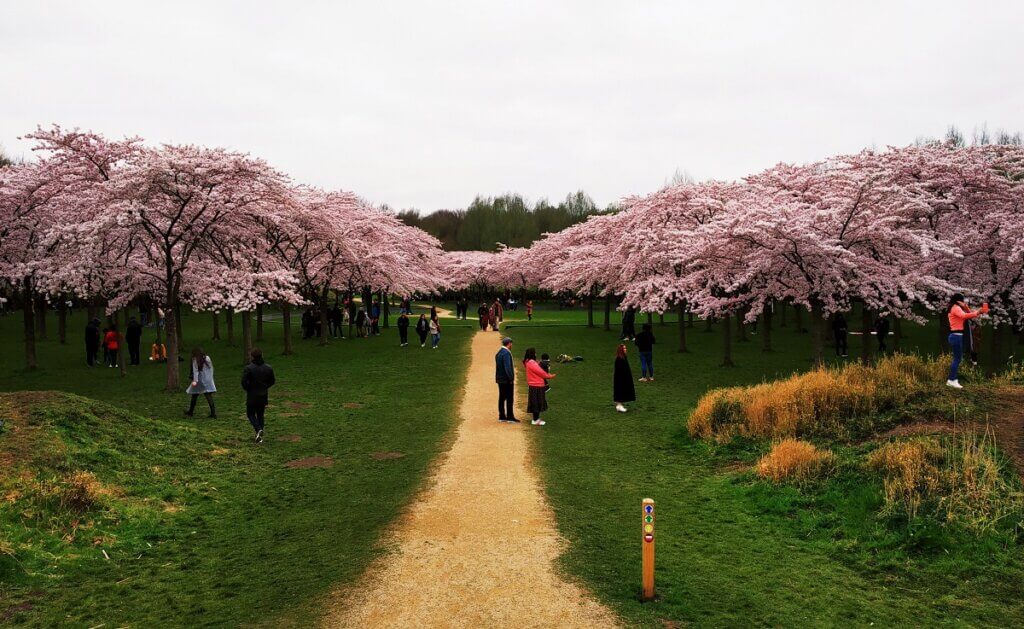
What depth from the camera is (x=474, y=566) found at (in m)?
7.84

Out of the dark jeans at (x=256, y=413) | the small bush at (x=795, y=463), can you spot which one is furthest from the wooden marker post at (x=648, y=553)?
the dark jeans at (x=256, y=413)

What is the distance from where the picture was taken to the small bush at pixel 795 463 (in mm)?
10820

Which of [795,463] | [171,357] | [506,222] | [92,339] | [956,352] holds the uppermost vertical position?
[506,222]

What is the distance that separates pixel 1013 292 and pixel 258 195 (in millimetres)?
25609

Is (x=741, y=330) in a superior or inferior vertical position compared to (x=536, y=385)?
superior

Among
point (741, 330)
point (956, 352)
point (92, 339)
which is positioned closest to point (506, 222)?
point (741, 330)

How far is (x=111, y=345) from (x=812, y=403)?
85.9ft

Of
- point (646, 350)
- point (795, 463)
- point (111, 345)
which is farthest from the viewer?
point (111, 345)

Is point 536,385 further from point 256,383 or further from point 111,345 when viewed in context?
point 111,345

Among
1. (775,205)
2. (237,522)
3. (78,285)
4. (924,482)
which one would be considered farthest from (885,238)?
(78,285)

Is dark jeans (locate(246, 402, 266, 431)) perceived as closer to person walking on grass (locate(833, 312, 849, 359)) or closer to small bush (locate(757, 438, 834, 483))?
small bush (locate(757, 438, 834, 483))

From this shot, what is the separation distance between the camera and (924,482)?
934 centimetres

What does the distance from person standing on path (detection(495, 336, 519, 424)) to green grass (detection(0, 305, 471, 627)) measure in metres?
1.41

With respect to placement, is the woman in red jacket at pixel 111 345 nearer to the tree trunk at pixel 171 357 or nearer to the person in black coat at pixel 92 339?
the person in black coat at pixel 92 339
